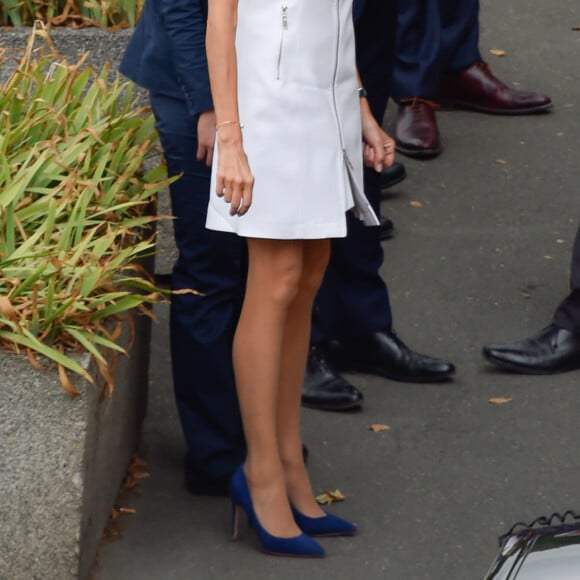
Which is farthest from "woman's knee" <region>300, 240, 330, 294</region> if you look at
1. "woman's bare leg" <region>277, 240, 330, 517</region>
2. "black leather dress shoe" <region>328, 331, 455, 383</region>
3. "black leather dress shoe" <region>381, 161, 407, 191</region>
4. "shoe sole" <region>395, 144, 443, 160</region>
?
"shoe sole" <region>395, 144, 443, 160</region>

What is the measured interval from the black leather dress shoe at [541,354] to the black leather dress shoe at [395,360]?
0.20m

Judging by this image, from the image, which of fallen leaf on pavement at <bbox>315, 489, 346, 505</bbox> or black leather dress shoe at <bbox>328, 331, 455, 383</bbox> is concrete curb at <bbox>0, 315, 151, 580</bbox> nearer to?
fallen leaf on pavement at <bbox>315, 489, 346, 505</bbox>

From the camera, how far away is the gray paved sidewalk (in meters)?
3.95

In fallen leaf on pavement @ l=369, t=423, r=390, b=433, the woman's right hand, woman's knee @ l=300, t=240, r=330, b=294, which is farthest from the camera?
fallen leaf on pavement @ l=369, t=423, r=390, b=433

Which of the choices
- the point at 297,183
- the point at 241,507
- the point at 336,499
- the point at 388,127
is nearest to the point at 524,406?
the point at 336,499

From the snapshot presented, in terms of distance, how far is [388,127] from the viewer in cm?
708

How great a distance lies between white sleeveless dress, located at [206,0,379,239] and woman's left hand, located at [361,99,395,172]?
0.80 feet

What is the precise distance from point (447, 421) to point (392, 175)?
6.61ft

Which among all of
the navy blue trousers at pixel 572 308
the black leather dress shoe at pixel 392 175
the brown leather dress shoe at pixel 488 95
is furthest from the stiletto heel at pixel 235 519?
the brown leather dress shoe at pixel 488 95

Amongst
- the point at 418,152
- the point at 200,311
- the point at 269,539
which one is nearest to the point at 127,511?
the point at 269,539

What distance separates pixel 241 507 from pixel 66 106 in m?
1.34

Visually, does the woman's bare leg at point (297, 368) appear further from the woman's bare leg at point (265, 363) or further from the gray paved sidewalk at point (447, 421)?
the gray paved sidewalk at point (447, 421)

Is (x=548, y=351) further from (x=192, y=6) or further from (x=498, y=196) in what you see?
(x=192, y=6)

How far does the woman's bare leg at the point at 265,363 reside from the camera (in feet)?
11.8
